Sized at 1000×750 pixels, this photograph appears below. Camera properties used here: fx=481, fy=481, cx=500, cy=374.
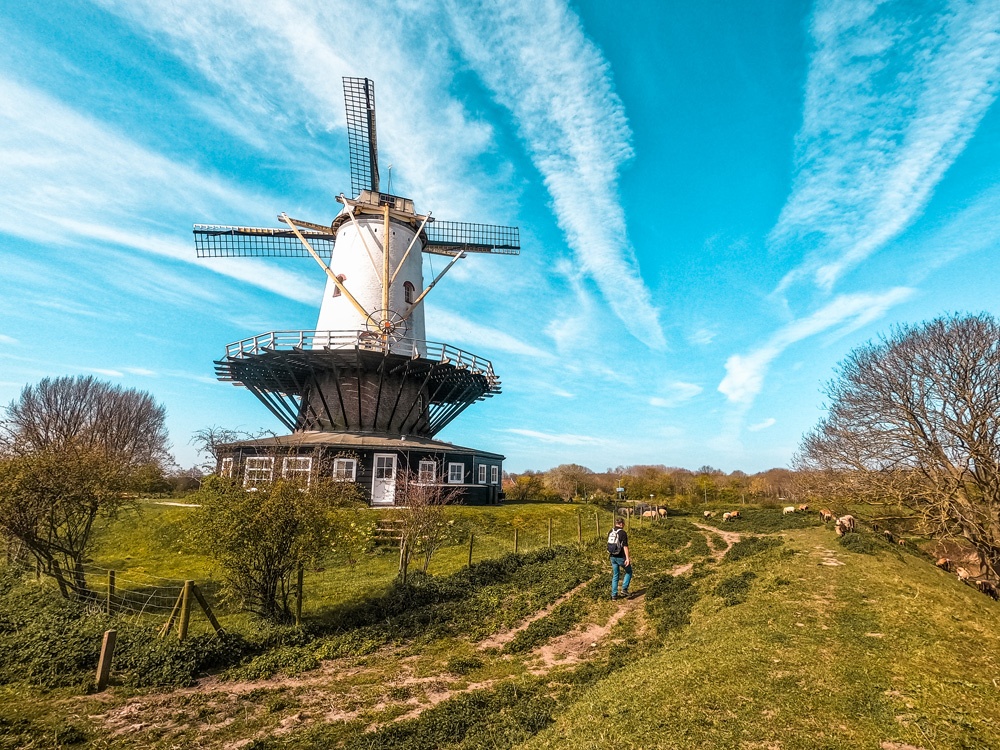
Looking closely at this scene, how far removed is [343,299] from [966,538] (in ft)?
102

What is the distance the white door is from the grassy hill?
1077 cm

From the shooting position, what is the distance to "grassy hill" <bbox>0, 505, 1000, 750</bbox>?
594 cm

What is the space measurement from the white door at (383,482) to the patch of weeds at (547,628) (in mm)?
14923

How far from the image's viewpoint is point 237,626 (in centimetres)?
1117

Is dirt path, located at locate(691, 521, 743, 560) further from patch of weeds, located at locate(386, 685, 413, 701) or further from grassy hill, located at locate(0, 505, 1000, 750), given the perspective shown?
patch of weeds, located at locate(386, 685, 413, 701)

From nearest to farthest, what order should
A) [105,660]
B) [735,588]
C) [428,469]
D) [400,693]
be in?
[400,693] < [105,660] < [735,588] < [428,469]

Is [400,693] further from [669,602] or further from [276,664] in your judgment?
[669,602]

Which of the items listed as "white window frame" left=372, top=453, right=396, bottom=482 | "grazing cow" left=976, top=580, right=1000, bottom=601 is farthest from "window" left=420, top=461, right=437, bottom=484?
"grazing cow" left=976, top=580, right=1000, bottom=601

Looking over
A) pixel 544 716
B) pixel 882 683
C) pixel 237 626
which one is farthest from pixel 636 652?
pixel 237 626

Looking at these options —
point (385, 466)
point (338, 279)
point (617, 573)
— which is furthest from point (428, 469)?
point (617, 573)

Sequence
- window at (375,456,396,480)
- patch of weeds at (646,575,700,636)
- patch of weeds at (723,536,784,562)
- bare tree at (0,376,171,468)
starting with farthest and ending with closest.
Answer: bare tree at (0,376,171,468)
window at (375,456,396,480)
patch of weeds at (723,536,784,562)
patch of weeds at (646,575,700,636)

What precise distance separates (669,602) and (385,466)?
17.3 meters

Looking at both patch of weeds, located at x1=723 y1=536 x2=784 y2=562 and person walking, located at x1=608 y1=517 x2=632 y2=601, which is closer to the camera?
person walking, located at x1=608 y1=517 x2=632 y2=601

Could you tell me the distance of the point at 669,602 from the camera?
11539 millimetres
